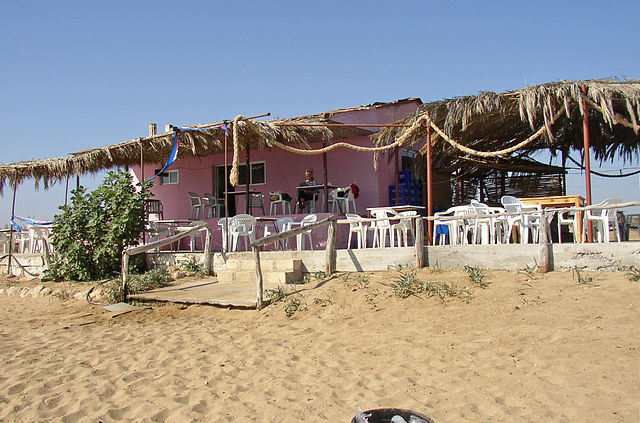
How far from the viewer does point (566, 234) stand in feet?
38.9

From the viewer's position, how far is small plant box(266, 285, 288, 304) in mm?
6708

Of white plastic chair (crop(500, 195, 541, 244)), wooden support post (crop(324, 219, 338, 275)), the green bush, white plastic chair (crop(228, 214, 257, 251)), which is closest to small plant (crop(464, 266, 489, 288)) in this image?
white plastic chair (crop(500, 195, 541, 244))

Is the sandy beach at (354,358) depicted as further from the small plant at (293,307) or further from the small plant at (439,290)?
the small plant at (439,290)

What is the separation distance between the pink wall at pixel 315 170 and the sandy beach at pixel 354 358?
5.15 metres

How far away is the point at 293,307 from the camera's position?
6.34 m

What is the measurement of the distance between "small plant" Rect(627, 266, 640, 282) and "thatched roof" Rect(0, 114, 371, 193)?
6040mm

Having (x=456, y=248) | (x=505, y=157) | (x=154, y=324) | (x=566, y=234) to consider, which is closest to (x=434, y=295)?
(x=456, y=248)

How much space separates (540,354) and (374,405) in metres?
1.70

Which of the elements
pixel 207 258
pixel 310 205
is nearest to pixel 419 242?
pixel 207 258

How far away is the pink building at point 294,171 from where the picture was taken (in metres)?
11.8

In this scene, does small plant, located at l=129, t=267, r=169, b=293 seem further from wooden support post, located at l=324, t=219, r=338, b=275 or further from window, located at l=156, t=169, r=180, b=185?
window, located at l=156, t=169, r=180, b=185

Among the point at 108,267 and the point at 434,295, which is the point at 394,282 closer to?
the point at 434,295

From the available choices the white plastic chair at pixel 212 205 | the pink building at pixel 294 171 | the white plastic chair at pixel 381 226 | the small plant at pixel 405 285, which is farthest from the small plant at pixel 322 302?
the white plastic chair at pixel 212 205

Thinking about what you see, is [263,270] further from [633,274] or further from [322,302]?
[633,274]
